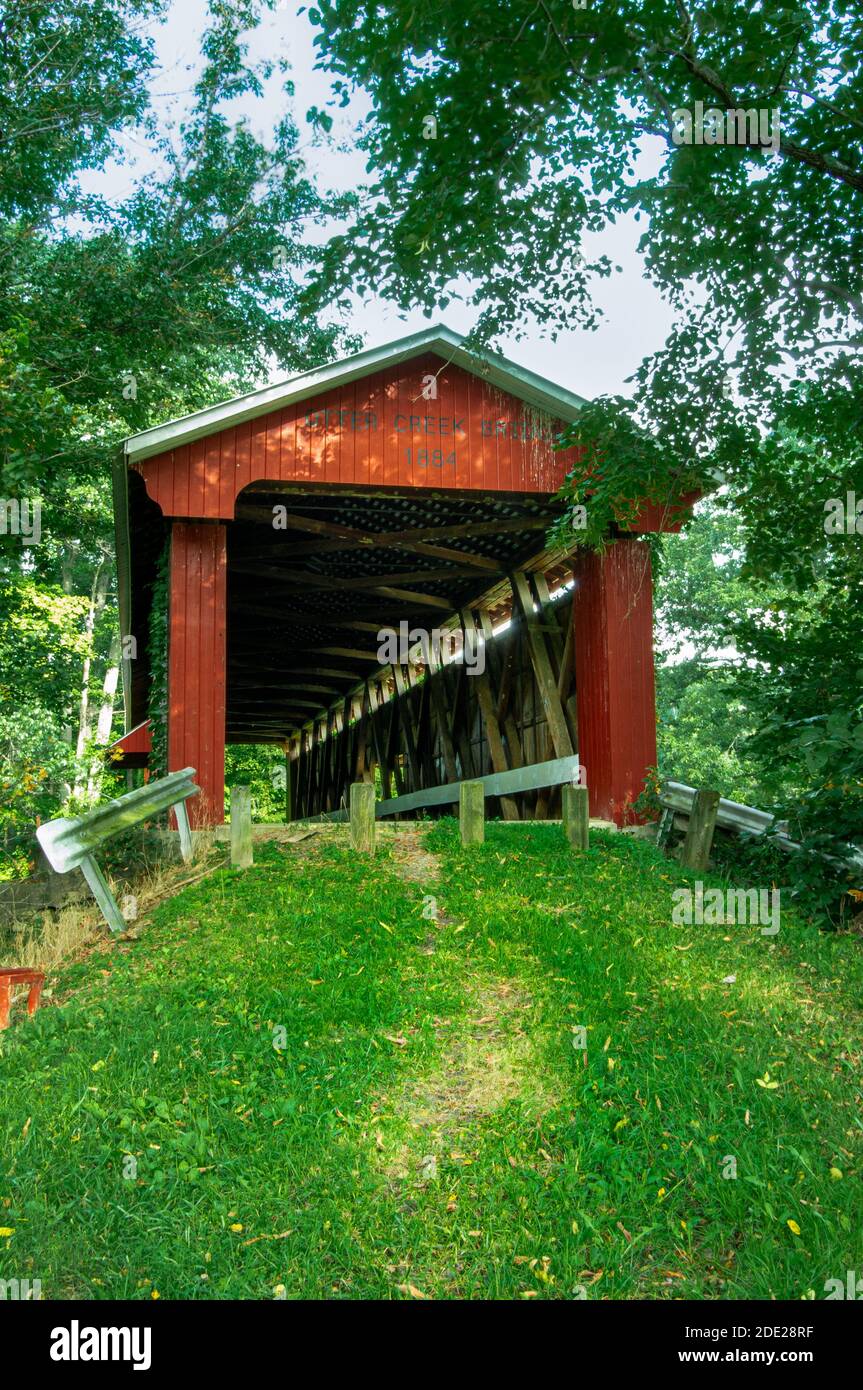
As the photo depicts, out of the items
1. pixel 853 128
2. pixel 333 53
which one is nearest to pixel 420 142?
pixel 333 53

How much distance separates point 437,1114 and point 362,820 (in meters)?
4.83

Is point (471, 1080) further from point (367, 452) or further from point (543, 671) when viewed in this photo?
point (543, 671)

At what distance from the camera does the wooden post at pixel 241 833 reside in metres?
9.25

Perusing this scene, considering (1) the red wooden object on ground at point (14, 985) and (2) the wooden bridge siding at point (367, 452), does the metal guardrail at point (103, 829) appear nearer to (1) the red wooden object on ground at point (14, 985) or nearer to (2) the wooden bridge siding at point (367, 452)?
(1) the red wooden object on ground at point (14, 985)

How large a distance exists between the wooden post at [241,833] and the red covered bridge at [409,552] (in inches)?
57.2

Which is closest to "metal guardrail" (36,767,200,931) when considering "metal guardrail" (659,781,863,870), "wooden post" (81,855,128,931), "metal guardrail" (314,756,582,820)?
"wooden post" (81,855,128,931)

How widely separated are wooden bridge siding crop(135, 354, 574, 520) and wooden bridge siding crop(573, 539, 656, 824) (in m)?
1.34

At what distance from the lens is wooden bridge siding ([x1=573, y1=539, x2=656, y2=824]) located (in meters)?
11.9

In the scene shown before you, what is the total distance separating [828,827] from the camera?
8.66 metres

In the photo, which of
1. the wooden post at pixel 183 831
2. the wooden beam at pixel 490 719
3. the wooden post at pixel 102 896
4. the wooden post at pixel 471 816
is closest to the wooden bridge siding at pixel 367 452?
the wooden post at pixel 183 831
